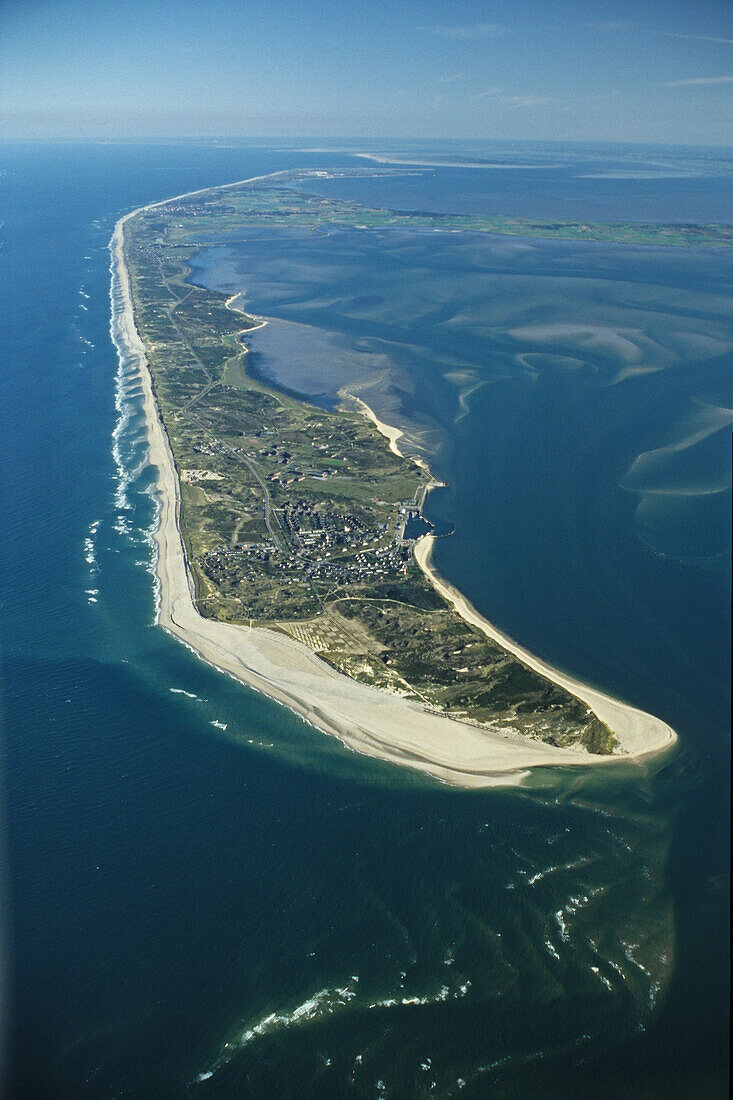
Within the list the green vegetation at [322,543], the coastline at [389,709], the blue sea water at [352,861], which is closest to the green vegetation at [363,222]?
the green vegetation at [322,543]

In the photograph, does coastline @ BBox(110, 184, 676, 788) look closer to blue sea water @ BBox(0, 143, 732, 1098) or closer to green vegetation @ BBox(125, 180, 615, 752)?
green vegetation @ BBox(125, 180, 615, 752)

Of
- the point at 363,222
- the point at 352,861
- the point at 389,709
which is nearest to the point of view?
the point at 352,861

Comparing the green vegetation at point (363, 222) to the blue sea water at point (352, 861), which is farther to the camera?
the green vegetation at point (363, 222)

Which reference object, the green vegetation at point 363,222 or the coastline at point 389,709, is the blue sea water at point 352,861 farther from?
the green vegetation at point 363,222

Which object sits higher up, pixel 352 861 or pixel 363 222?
pixel 363 222

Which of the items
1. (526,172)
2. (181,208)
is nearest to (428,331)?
(181,208)

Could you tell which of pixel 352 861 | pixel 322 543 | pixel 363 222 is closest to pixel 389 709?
pixel 352 861

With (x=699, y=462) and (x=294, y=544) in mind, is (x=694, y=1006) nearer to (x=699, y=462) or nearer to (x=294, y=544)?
(x=294, y=544)

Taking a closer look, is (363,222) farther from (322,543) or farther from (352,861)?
(352,861)
